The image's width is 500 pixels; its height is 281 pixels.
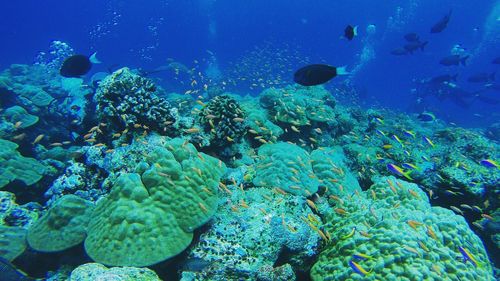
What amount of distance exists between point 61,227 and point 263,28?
117014mm

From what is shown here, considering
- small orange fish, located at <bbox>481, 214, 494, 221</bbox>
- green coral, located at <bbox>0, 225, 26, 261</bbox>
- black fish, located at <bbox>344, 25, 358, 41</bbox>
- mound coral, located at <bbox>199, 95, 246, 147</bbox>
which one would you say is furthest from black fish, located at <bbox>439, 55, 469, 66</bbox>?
green coral, located at <bbox>0, 225, 26, 261</bbox>

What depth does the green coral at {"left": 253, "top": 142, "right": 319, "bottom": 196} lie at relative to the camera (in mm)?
5852

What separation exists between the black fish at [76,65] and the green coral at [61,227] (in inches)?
150

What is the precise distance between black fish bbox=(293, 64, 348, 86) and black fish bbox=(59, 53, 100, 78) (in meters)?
5.43

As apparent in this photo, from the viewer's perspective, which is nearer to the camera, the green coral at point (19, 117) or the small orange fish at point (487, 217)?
the small orange fish at point (487, 217)

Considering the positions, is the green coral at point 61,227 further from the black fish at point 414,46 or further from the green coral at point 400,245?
the black fish at point 414,46

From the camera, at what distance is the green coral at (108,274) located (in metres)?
3.21

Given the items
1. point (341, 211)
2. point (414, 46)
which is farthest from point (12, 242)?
point (414, 46)

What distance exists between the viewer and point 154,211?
443 cm

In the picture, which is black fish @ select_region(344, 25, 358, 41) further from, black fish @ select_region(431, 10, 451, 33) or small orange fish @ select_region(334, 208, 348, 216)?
black fish @ select_region(431, 10, 451, 33)

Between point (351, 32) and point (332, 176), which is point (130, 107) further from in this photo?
point (351, 32)

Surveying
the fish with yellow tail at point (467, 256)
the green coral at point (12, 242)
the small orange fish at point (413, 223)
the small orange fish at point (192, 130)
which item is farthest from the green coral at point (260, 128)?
the green coral at point (12, 242)

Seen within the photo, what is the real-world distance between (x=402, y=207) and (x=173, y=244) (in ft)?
14.6

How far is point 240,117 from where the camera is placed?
7.06 meters
